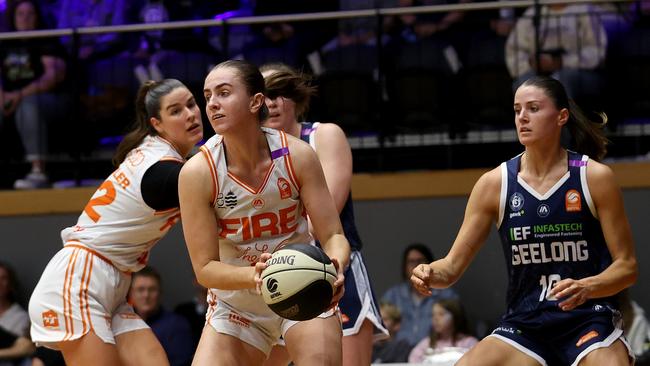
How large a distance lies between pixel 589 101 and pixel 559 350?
3.96 m

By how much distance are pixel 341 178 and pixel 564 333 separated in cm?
114

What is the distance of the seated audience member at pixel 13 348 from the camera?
824 cm

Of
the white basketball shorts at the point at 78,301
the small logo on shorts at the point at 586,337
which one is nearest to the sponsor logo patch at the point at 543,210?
the small logo on shorts at the point at 586,337

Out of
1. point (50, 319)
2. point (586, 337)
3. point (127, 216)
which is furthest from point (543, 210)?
point (50, 319)

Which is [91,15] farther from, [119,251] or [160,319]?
[119,251]

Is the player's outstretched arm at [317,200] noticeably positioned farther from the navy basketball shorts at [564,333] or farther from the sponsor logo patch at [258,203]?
the navy basketball shorts at [564,333]

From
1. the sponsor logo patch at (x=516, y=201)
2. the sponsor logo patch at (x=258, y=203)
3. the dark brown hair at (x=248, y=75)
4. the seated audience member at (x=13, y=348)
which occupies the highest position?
the dark brown hair at (x=248, y=75)

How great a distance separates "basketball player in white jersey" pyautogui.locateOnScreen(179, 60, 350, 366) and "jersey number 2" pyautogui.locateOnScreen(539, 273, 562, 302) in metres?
0.95

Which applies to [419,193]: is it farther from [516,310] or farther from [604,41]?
[516,310]

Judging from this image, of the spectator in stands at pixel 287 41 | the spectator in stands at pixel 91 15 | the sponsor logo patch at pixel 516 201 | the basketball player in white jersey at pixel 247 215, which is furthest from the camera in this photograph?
the spectator in stands at pixel 91 15

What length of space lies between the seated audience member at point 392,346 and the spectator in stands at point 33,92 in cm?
288

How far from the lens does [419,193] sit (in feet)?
28.5

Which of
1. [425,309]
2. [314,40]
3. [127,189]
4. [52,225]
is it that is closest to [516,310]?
[127,189]

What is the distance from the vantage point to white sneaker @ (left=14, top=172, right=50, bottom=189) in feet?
29.3
